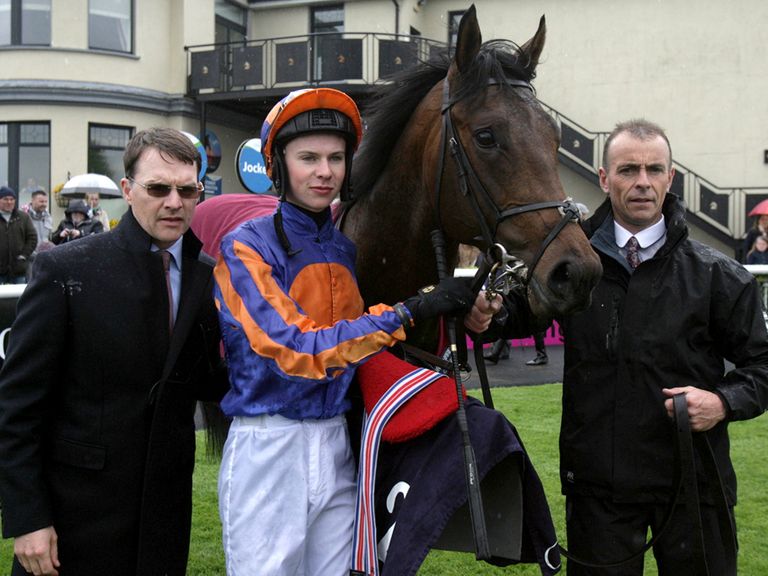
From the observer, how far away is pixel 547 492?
4730mm

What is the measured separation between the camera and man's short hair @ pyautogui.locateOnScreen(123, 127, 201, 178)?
7.29 ft

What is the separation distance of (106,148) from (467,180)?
48.2 feet

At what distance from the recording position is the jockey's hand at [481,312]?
2.26 metres

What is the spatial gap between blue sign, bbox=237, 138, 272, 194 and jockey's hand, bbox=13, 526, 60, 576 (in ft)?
14.1

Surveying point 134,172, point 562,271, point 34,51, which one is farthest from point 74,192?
point 562,271

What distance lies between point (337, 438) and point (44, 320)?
853 mm

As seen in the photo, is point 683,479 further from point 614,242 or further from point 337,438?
point 337,438

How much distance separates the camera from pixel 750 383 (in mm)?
2379

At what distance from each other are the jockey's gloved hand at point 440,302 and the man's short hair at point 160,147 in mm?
819

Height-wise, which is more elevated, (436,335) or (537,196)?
(537,196)

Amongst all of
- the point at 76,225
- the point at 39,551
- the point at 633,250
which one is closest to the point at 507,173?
the point at 633,250

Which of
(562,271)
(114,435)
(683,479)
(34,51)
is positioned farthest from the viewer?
(34,51)

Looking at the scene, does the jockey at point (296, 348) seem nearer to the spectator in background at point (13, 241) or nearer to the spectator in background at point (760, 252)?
the spectator in background at point (13, 241)

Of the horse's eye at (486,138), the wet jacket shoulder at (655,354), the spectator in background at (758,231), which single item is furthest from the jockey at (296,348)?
the spectator in background at (758,231)
